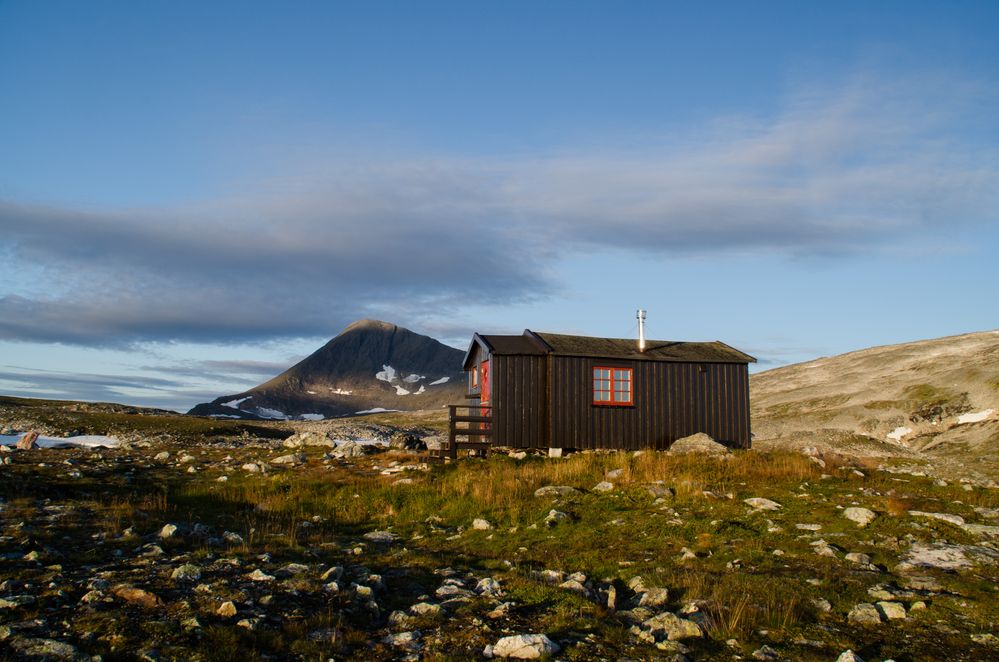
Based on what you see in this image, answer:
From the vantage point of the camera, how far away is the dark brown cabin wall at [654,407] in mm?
26219

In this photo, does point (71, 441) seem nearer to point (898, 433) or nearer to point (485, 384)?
point (485, 384)

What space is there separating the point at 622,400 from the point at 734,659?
814 inches

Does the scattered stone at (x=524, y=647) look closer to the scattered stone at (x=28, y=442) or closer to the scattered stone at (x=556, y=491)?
the scattered stone at (x=556, y=491)

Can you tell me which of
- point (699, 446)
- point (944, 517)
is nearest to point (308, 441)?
point (699, 446)

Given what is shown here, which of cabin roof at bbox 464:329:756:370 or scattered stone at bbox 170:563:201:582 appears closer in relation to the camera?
scattered stone at bbox 170:563:201:582

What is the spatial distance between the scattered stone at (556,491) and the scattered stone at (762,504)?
12.0ft

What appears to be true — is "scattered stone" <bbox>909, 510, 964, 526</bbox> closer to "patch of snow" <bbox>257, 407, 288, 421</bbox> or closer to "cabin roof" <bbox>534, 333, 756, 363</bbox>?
"cabin roof" <bbox>534, 333, 756, 363</bbox>

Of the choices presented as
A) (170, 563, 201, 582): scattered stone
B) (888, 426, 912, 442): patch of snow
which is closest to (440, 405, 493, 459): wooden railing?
(170, 563, 201, 582): scattered stone

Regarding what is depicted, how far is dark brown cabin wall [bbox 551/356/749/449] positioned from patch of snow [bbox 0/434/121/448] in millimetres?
20158

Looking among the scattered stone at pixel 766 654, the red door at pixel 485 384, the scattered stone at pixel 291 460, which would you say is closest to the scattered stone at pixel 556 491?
the scattered stone at pixel 766 654

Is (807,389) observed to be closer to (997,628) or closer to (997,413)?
Result: (997,413)

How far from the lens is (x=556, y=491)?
15.4m

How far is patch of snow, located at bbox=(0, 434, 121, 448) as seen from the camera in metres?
29.9

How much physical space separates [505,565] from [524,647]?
365cm
